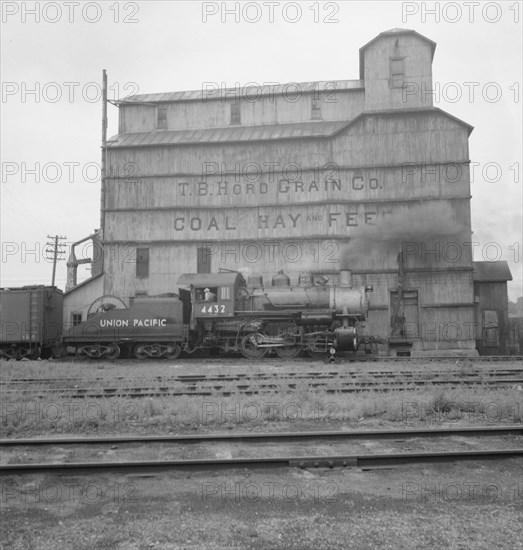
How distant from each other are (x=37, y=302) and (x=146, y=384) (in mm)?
10796

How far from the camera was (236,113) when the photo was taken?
96.3 feet

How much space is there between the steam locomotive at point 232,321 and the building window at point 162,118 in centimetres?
1394

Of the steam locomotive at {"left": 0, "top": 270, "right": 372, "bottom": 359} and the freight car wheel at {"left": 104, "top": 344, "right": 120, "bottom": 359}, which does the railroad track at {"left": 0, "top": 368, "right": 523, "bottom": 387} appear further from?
the freight car wheel at {"left": 104, "top": 344, "right": 120, "bottom": 359}

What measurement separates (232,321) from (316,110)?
1575 cm

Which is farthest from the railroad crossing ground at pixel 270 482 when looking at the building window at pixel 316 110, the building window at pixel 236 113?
the building window at pixel 236 113

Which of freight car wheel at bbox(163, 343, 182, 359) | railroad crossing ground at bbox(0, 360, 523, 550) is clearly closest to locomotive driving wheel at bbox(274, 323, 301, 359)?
freight car wheel at bbox(163, 343, 182, 359)

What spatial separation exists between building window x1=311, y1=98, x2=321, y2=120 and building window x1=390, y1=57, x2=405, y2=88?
4.39 meters

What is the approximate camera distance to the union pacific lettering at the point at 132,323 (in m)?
18.9

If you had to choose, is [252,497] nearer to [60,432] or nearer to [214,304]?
[60,432]

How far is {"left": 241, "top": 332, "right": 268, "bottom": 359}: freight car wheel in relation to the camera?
1827cm

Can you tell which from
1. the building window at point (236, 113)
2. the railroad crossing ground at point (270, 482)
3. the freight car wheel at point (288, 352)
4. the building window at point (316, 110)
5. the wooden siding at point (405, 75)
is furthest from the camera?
the building window at point (236, 113)

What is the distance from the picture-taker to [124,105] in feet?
97.7

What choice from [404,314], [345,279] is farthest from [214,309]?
[404,314]

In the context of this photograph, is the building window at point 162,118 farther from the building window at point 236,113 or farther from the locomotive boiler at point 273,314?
the locomotive boiler at point 273,314
